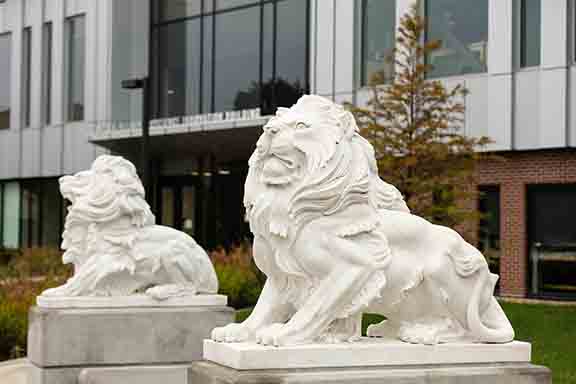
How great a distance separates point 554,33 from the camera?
69.5 feet

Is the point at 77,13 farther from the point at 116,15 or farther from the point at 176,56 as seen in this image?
the point at 176,56

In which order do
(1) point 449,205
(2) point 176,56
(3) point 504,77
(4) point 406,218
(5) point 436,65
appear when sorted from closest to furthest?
1. (4) point 406,218
2. (1) point 449,205
3. (3) point 504,77
4. (5) point 436,65
5. (2) point 176,56

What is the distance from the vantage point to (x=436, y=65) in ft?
76.8

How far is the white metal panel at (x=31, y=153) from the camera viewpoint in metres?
34.8

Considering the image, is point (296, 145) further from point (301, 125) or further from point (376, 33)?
point (376, 33)

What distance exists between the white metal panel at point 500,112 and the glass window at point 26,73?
19383 mm

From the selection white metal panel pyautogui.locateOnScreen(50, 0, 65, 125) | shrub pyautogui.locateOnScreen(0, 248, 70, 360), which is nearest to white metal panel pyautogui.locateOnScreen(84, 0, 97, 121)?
white metal panel pyautogui.locateOnScreen(50, 0, 65, 125)

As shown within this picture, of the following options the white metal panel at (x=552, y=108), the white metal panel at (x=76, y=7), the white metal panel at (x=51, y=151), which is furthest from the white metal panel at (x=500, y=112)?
the white metal panel at (x=51, y=151)

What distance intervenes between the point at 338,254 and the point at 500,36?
1765 cm

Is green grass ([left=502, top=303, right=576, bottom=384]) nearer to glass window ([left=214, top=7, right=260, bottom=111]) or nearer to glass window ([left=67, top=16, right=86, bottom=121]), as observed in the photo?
glass window ([left=214, top=7, right=260, bottom=111])

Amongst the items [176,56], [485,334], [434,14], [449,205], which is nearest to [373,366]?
[485,334]

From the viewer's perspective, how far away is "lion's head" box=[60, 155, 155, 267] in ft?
29.4

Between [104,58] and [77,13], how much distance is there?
2.59 metres

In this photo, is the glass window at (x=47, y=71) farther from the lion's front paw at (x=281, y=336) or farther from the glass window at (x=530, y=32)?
the lion's front paw at (x=281, y=336)
